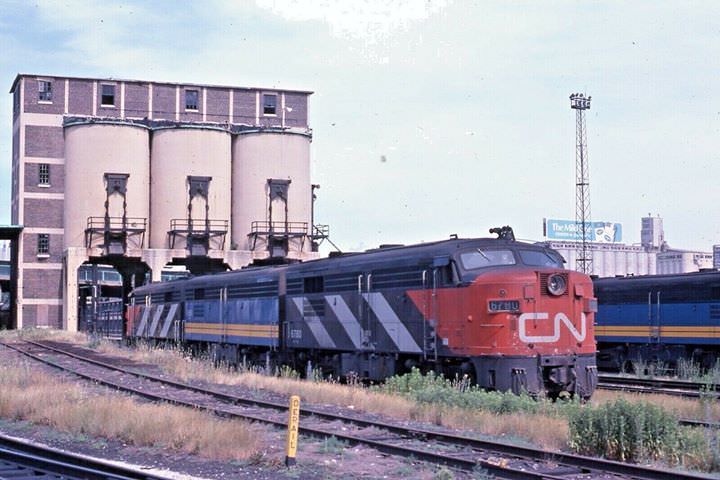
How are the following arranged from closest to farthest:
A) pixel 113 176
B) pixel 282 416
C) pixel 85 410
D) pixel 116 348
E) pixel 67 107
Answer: pixel 85 410
pixel 282 416
pixel 116 348
pixel 113 176
pixel 67 107

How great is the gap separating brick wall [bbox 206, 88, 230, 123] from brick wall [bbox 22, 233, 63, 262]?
14.5 m

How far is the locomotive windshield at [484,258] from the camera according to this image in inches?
760

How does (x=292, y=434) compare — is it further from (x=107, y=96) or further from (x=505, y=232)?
(x=107, y=96)

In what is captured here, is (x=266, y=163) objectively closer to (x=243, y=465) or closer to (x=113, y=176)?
(x=113, y=176)

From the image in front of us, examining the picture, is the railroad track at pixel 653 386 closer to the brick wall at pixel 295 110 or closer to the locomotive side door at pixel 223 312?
the locomotive side door at pixel 223 312

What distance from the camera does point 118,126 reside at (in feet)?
197

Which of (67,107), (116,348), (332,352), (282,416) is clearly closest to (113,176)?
(67,107)

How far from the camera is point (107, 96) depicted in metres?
65.6

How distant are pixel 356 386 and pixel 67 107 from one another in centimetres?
4781

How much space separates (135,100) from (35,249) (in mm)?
13130

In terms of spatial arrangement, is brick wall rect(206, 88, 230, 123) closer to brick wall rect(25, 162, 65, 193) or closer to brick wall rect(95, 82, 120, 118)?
brick wall rect(95, 82, 120, 118)

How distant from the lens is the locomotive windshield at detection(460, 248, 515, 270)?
63.4ft

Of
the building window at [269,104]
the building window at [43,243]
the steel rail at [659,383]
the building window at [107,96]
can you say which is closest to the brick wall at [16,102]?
the building window at [107,96]

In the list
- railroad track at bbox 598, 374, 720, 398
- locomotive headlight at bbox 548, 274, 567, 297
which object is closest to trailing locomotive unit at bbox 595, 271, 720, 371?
railroad track at bbox 598, 374, 720, 398
